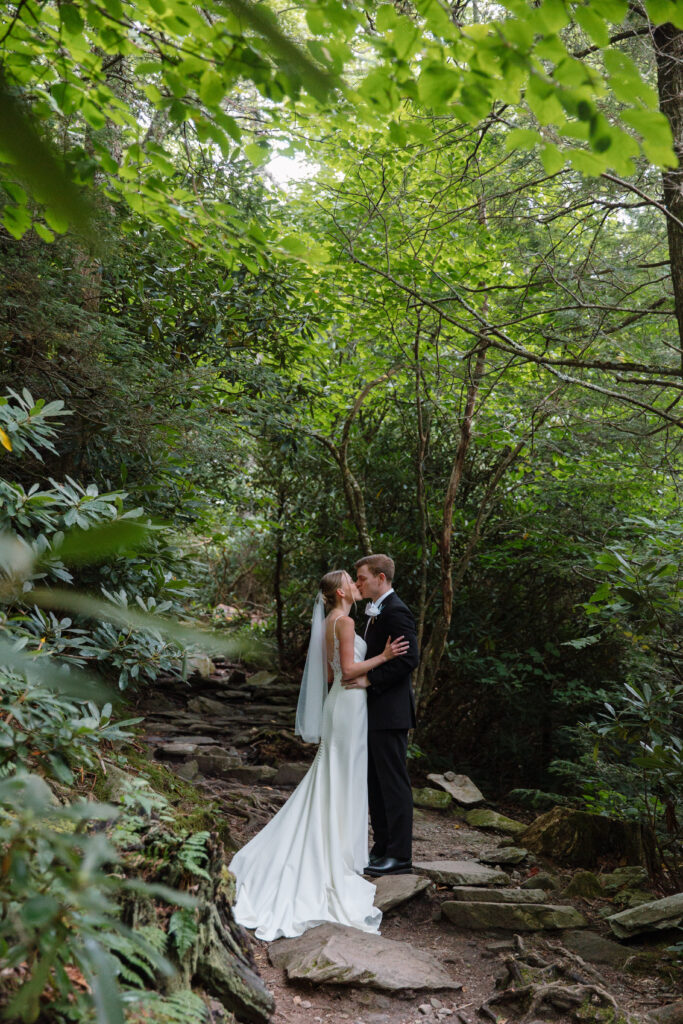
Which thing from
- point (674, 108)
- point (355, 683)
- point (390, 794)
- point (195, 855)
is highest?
point (674, 108)

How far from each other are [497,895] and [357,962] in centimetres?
134

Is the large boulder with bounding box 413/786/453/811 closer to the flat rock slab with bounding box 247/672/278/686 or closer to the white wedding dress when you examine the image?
the white wedding dress

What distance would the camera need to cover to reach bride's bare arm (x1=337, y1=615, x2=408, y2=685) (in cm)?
529

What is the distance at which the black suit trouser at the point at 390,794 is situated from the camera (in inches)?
207

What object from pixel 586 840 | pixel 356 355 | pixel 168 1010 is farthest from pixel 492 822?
pixel 356 355

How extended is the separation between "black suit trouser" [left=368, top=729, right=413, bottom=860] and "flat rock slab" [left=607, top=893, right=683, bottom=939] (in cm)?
151

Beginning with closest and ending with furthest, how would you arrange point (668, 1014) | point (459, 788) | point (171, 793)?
point (668, 1014), point (171, 793), point (459, 788)

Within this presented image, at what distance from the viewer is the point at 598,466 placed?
295 inches

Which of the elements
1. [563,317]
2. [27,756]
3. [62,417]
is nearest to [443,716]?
[563,317]

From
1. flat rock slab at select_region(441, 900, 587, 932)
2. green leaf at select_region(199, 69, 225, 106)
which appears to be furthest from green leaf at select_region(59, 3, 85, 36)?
flat rock slab at select_region(441, 900, 587, 932)

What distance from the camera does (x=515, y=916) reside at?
4344mm

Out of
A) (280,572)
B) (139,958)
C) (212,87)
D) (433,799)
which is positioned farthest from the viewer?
(280,572)

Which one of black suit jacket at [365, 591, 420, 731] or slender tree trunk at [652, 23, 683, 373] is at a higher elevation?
slender tree trunk at [652, 23, 683, 373]

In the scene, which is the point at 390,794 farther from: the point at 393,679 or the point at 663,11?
the point at 663,11
